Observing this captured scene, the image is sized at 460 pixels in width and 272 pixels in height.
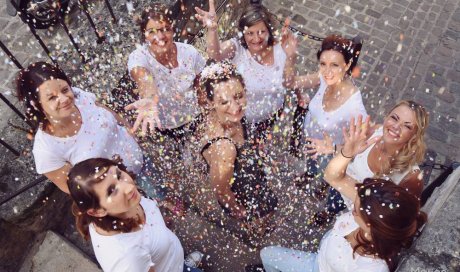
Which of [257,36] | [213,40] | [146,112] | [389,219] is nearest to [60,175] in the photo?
[146,112]

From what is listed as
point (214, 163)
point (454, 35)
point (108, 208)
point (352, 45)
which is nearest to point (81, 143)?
point (108, 208)

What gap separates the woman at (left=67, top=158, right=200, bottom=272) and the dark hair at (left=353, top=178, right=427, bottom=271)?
5.45ft

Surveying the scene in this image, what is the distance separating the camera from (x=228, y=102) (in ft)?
13.1

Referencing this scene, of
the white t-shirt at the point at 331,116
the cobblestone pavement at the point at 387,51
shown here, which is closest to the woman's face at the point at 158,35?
the cobblestone pavement at the point at 387,51

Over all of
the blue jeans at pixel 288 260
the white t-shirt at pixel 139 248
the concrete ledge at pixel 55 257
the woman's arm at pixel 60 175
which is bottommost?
the concrete ledge at pixel 55 257

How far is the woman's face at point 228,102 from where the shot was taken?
400cm

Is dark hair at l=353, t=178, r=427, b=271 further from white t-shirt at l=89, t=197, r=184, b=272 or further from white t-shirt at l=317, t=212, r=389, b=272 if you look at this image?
white t-shirt at l=89, t=197, r=184, b=272

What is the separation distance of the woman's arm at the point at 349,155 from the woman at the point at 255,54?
126cm

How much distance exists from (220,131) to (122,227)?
1343 millimetres

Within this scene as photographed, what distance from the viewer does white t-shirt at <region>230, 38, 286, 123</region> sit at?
4.70m

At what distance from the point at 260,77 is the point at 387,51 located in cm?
351

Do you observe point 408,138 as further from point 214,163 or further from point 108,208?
point 108,208

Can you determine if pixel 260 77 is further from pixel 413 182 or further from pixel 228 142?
pixel 413 182

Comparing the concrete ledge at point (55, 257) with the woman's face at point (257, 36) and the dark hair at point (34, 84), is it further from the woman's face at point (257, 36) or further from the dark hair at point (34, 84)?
the woman's face at point (257, 36)
